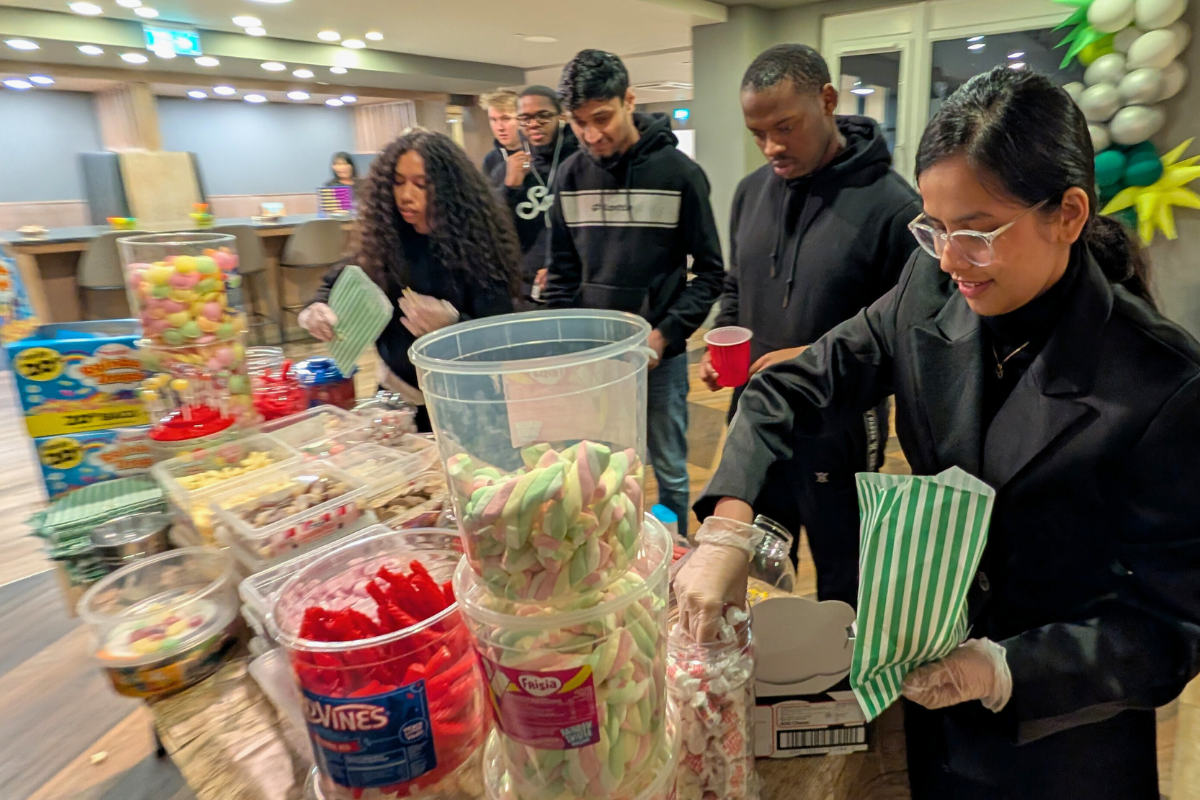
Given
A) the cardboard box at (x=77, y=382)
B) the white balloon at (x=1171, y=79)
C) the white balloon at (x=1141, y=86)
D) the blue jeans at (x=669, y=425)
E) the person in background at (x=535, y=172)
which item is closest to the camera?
the cardboard box at (x=77, y=382)

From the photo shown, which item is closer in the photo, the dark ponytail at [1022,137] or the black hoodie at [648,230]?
the dark ponytail at [1022,137]

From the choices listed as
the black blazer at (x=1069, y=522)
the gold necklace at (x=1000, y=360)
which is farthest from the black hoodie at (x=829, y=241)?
the gold necklace at (x=1000, y=360)

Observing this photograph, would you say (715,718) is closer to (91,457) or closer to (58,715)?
(91,457)

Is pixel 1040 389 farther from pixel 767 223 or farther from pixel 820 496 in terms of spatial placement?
pixel 767 223

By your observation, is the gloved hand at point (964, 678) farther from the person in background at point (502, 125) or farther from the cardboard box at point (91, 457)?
the person in background at point (502, 125)

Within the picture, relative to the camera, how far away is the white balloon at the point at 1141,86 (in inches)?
145

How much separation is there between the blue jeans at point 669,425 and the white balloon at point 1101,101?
9.93 feet

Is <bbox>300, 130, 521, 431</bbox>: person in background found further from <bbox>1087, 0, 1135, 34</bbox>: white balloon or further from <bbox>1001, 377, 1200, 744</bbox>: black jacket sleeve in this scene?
<bbox>1087, 0, 1135, 34</bbox>: white balloon

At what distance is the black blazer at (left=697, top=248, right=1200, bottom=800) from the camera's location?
85 cm

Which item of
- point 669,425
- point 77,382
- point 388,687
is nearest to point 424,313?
point 77,382

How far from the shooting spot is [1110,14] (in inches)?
142

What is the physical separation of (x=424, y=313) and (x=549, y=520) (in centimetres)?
126

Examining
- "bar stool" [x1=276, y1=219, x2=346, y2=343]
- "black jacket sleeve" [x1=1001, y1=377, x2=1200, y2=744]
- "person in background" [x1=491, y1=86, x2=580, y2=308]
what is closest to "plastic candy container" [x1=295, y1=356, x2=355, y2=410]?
"person in background" [x1=491, y1=86, x2=580, y2=308]

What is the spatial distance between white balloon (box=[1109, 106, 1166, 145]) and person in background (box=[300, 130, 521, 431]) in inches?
144
